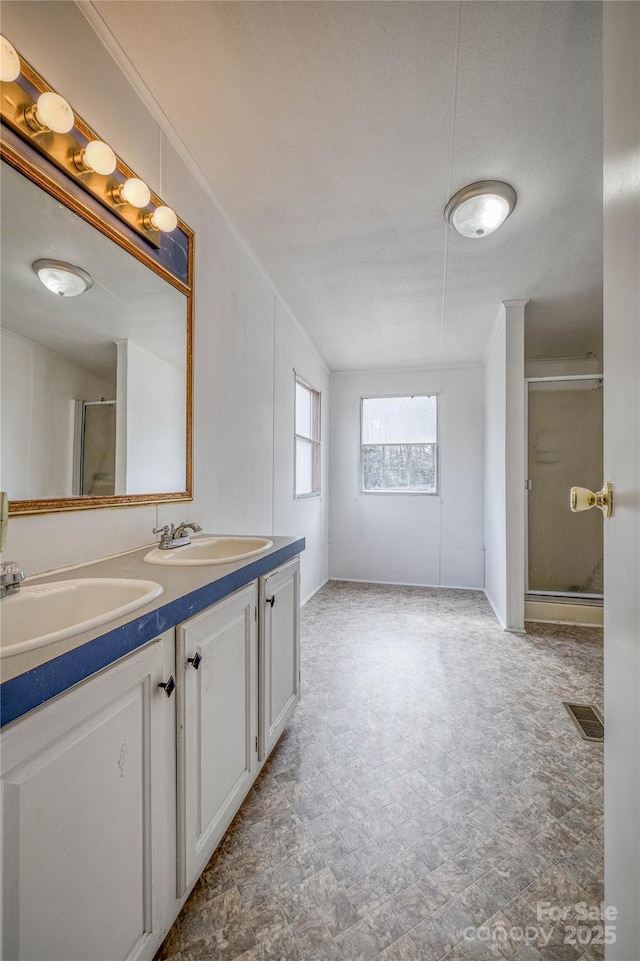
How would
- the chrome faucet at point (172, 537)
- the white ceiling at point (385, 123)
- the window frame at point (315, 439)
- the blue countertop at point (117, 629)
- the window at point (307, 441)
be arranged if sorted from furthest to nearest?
the window frame at point (315, 439), the window at point (307, 441), the chrome faucet at point (172, 537), the white ceiling at point (385, 123), the blue countertop at point (117, 629)

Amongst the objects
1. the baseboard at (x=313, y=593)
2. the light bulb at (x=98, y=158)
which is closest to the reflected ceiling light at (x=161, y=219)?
the light bulb at (x=98, y=158)

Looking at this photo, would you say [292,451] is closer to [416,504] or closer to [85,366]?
[416,504]

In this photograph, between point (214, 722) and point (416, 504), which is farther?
point (416, 504)

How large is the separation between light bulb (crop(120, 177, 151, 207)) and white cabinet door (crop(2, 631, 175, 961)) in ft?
4.81

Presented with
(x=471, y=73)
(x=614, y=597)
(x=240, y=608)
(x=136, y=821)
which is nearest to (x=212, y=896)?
(x=136, y=821)

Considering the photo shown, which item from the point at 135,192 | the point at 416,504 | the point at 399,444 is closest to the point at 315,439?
the point at 399,444

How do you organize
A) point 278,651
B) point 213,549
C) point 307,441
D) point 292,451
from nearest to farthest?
point 278,651 < point 213,549 < point 292,451 < point 307,441

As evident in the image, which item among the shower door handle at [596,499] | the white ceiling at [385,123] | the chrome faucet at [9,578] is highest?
the white ceiling at [385,123]

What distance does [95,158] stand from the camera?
1.23m

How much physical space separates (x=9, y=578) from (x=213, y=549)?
903mm

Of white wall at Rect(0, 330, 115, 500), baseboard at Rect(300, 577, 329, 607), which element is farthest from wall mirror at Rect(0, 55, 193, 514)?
baseboard at Rect(300, 577, 329, 607)

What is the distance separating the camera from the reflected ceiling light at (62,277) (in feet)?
3.72

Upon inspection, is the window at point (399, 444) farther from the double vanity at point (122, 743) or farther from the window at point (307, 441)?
the double vanity at point (122, 743)

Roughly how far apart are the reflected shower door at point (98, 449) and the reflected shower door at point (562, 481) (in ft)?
12.2
